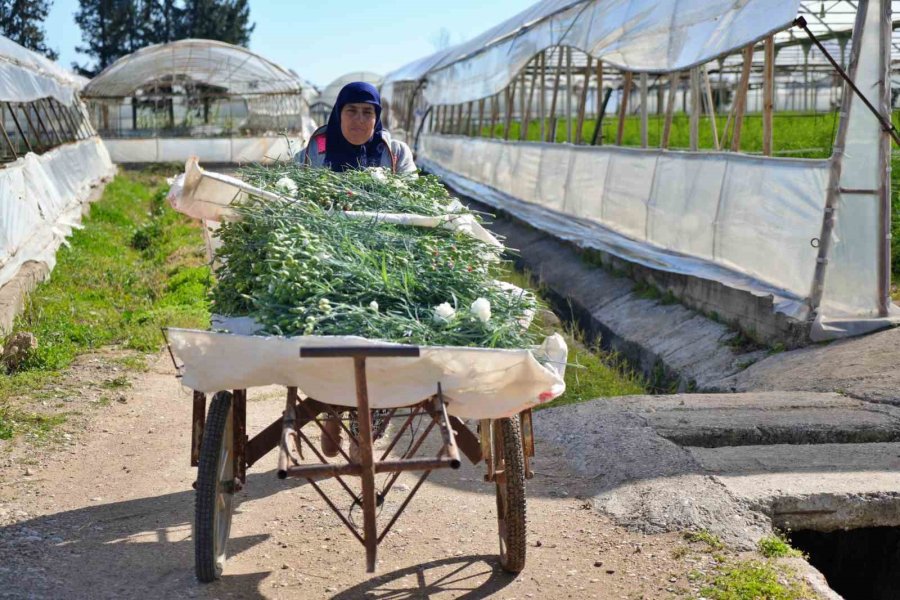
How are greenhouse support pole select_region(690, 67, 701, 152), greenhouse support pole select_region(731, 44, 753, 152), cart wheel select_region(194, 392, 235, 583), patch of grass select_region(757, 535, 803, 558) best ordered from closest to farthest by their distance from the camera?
1. cart wheel select_region(194, 392, 235, 583)
2. patch of grass select_region(757, 535, 803, 558)
3. greenhouse support pole select_region(731, 44, 753, 152)
4. greenhouse support pole select_region(690, 67, 701, 152)

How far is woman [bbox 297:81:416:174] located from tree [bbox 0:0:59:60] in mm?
36996

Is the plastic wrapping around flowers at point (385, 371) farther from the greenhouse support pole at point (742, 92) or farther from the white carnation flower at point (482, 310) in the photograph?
the greenhouse support pole at point (742, 92)

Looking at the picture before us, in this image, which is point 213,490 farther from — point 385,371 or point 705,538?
point 705,538

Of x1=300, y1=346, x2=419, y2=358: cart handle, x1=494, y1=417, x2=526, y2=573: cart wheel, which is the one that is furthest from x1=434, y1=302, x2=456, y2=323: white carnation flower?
x1=494, y1=417, x2=526, y2=573: cart wheel

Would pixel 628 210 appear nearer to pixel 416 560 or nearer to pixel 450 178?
pixel 416 560

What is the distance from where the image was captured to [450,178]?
87.0 feet

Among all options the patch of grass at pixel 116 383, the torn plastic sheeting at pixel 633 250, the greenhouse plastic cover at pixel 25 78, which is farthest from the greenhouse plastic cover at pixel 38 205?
the torn plastic sheeting at pixel 633 250

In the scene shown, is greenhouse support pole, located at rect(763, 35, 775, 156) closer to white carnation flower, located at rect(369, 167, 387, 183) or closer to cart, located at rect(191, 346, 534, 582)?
white carnation flower, located at rect(369, 167, 387, 183)

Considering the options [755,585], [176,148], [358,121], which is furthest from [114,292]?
[176,148]

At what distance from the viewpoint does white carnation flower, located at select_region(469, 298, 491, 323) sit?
3922 millimetres

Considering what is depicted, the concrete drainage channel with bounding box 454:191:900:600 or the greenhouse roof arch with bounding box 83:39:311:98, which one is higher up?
the greenhouse roof arch with bounding box 83:39:311:98

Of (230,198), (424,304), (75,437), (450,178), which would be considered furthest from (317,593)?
(450,178)

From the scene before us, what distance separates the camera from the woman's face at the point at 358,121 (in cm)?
620

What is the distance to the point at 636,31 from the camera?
490 inches
